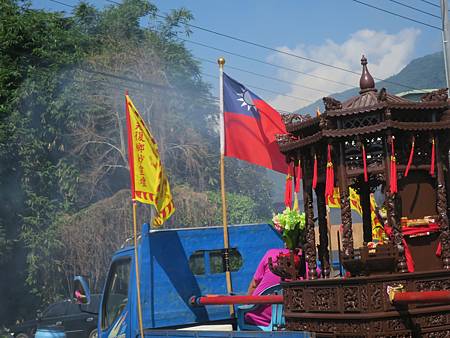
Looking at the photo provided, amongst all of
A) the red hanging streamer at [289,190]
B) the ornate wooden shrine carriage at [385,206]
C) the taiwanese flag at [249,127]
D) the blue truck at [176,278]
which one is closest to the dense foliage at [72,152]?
the taiwanese flag at [249,127]

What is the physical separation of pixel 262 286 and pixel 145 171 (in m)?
1.53

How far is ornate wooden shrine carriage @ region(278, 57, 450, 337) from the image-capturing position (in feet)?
14.3

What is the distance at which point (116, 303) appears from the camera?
6.46 meters

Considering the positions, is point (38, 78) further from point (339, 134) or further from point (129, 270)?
point (339, 134)

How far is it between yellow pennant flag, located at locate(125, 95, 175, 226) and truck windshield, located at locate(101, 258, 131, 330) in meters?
0.55

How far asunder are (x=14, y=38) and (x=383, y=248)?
1736 centimetres

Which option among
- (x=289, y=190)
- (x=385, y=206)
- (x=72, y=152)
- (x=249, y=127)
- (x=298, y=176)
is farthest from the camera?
(x=72, y=152)

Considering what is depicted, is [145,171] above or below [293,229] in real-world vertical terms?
above

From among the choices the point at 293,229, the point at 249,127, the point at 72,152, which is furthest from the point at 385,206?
the point at 72,152

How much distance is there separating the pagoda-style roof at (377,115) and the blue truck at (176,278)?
73.4 inches

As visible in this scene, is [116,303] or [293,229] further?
[116,303]

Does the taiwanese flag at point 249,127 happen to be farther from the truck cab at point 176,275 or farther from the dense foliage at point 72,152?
the dense foliage at point 72,152

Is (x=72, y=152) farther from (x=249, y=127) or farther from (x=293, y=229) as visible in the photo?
(x=293, y=229)

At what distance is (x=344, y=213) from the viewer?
15.7ft
